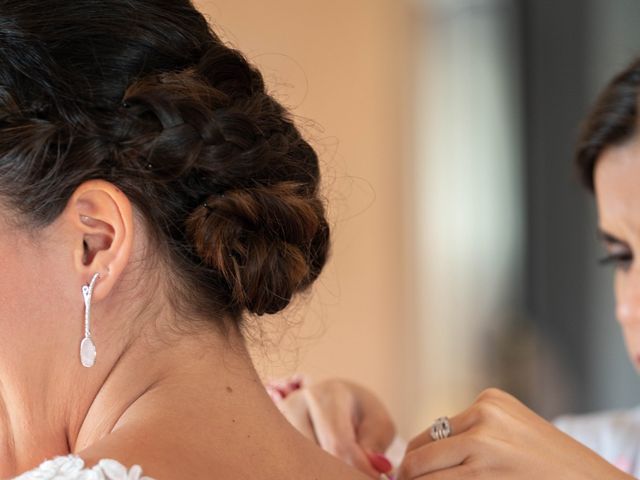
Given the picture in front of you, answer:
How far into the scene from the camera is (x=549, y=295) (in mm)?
3689

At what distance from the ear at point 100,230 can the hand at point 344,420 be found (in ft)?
1.73

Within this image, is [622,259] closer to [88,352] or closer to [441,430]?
[441,430]

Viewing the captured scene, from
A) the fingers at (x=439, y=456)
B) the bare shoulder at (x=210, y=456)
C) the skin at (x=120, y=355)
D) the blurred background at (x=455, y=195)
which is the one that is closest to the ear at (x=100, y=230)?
the skin at (x=120, y=355)

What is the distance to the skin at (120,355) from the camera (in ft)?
3.06

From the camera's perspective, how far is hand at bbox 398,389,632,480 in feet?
3.74

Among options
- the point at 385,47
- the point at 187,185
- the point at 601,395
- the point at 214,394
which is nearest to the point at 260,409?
the point at 214,394

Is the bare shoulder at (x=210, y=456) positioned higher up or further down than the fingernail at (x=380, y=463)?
higher up

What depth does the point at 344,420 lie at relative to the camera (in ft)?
4.64

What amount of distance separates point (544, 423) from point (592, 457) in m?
0.06

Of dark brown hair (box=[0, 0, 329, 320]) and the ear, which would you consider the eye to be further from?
the ear

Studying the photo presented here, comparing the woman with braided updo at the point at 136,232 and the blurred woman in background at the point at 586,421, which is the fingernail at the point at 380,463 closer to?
the blurred woman in background at the point at 586,421

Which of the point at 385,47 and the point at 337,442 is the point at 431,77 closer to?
the point at 385,47

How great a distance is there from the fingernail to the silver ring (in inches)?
6.8

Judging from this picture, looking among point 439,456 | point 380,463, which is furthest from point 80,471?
point 380,463
